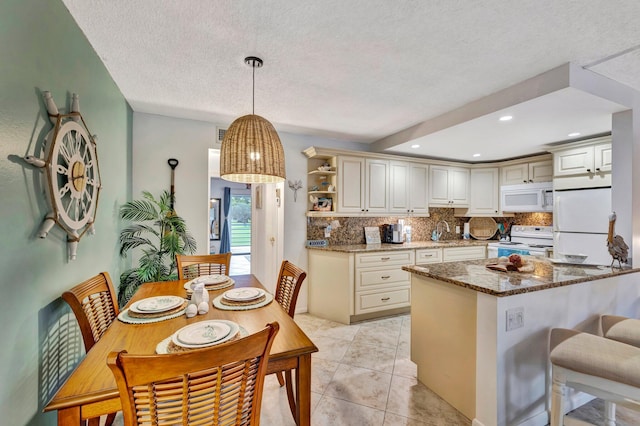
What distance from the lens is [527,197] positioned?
4027mm

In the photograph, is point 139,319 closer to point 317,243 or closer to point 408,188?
point 317,243

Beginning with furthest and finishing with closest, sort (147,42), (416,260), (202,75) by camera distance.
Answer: (416,260) → (202,75) → (147,42)

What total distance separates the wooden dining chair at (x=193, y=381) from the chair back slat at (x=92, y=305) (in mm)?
898

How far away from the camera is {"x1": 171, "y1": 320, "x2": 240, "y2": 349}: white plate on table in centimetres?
116

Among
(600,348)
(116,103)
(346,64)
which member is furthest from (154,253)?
(600,348)

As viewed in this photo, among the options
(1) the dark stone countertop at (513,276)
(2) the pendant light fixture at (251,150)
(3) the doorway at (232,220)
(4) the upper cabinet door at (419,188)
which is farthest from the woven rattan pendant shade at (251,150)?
(3) the doorway at (232,220)

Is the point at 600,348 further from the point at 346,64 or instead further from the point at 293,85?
the point at 293,85

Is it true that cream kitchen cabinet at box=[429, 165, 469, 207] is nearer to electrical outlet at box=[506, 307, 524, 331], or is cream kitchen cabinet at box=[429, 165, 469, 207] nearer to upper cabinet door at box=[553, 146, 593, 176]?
upper cabinet door at box=[553, 146, 593, 176]

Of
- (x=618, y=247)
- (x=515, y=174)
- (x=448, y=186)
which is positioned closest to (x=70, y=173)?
(x=618, y=247)

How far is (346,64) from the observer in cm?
210

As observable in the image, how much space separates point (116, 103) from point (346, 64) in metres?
2.05

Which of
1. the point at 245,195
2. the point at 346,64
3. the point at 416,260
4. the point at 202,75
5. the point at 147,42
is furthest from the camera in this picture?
the point at 245,195

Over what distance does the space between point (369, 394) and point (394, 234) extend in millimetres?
2524

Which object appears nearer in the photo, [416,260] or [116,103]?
[116,103]
